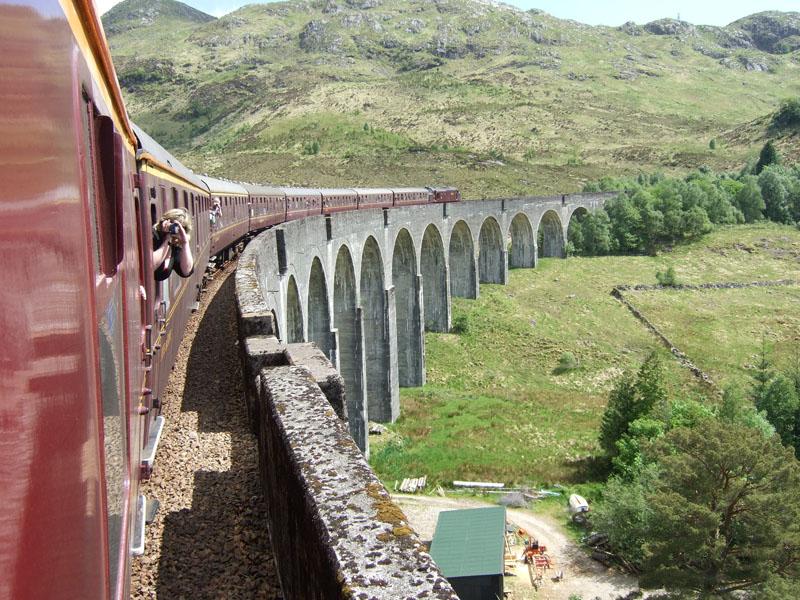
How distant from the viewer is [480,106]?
110 meters

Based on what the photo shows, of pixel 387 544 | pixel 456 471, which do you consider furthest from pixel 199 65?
pixel 387 544

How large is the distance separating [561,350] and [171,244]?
31.9m

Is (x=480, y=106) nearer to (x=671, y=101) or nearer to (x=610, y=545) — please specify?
(x=671, y=101)

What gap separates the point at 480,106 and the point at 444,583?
374 ft

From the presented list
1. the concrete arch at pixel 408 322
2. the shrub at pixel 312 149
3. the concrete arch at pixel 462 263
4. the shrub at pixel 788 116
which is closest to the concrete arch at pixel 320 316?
the concrete arch at pixel 408 322

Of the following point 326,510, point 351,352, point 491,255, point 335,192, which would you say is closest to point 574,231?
point 491,255

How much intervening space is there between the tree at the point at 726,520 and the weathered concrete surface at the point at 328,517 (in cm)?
1275

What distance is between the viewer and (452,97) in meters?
116

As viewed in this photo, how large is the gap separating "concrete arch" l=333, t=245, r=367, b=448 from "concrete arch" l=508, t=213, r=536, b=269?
27.7m

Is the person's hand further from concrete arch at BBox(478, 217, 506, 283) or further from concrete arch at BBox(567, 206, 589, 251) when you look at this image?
concrete arch at BBox(567, 206, 589, 251)

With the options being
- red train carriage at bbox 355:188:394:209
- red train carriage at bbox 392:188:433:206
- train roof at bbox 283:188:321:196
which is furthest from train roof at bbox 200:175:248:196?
red train carriage at bbox 392:188:433:206

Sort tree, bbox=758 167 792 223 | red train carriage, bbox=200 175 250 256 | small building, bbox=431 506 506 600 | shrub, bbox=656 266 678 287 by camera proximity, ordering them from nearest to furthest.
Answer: small building, bbox=431 506 506 600 → red train carriage, bbox=200 175 250 256 → shrub, bbox=656 266 678 287 → tree, bbox=758 167 792 223

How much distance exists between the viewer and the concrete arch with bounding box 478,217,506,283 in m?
45.0

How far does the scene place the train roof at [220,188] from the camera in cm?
1759
